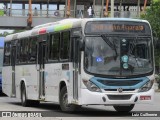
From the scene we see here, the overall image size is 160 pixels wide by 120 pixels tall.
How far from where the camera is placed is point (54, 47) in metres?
19.1

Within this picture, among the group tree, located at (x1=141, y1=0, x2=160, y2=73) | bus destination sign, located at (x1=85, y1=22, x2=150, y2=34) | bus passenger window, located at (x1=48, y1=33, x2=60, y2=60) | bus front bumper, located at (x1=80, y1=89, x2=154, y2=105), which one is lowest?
tree, located at (x1=141, y1=0, x2=160, y2=73)

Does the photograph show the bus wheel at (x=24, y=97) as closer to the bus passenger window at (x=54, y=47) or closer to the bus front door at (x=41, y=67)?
the bus front door at (x=41, y=67)

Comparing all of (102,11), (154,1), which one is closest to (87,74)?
(154,1)

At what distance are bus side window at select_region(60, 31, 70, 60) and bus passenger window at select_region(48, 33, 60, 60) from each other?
0.43 metres

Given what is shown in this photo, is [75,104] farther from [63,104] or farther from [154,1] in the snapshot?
[154,1]

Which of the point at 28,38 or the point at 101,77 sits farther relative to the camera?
the point at 28,38

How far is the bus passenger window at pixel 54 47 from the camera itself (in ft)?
62.0

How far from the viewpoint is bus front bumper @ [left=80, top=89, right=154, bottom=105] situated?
16.3m

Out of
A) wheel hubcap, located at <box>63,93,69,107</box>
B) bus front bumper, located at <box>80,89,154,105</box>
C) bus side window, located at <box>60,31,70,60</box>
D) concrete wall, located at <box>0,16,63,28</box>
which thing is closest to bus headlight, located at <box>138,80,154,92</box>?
bus front bumper, located at <box>80,89,154,105</box>

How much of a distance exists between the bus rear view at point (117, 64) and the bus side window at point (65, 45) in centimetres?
132

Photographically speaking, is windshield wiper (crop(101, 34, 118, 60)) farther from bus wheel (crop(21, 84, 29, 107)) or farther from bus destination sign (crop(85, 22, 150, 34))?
bus wheel (crop(21, 84, 29, 107))

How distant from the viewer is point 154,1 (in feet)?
130

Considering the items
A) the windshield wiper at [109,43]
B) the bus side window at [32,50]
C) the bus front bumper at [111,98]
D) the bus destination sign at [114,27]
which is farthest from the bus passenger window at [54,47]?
the bus front bumper at [111,98]

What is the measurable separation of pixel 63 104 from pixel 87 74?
2248 millimetres
